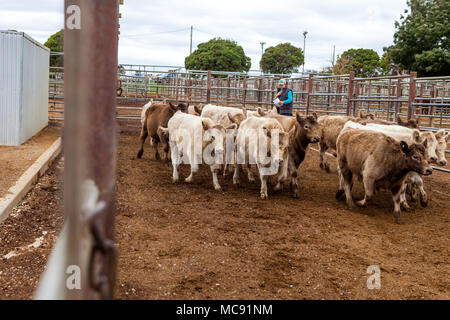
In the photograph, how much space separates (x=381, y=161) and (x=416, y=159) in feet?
1.74

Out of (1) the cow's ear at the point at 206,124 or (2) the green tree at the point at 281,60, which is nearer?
(1) the cow's ear at the point at 206,124

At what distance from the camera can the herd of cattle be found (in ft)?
22.6

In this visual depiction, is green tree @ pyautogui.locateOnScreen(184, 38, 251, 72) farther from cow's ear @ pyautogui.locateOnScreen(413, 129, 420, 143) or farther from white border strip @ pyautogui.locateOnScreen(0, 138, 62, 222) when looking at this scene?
cow's ear @ pyautogui.locateOnScreen(413, 129, 420, 143)

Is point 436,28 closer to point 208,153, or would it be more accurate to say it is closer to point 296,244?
point 208,153

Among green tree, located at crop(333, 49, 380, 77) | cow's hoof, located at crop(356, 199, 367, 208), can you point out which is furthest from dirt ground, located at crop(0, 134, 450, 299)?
green tree, located at crop(333, 49, 380, 77)

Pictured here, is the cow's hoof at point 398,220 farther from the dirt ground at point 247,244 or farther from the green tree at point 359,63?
the green tree at point 359,63

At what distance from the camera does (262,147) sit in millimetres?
8008

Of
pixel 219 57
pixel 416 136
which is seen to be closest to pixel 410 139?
pixel 416 136

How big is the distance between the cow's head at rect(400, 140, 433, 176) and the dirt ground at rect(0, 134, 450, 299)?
88 cm

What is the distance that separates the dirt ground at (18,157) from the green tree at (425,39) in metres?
20.2

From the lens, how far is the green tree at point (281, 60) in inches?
2377

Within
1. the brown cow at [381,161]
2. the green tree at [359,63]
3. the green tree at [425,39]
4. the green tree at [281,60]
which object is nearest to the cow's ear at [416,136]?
the brown cow at [381,161]

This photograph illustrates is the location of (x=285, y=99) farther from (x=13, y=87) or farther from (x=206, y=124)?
(x=13, y=87)

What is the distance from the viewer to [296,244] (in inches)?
209
